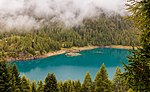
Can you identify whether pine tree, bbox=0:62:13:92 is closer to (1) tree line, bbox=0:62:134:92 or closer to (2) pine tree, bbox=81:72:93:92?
(1) tree line, bbox=0:62:134:92

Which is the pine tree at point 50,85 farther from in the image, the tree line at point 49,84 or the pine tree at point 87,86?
the pine tree at point 87,86

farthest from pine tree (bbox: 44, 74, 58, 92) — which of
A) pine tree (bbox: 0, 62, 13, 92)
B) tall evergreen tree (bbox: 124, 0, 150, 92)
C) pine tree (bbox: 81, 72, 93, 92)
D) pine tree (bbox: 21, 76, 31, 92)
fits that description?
pine tree (bbox: 81, 72, 93, 92)

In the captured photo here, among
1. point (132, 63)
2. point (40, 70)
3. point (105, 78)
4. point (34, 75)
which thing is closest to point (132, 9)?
point (132, 63)

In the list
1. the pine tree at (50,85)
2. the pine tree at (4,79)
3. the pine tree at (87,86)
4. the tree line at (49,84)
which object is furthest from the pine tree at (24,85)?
the pine tree at (87,86)

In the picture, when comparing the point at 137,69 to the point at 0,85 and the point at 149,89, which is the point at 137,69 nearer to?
the point at 149,89

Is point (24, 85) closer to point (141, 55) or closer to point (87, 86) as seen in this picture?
point (87, 86)

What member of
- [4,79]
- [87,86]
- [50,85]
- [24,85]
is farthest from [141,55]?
[87,86]
